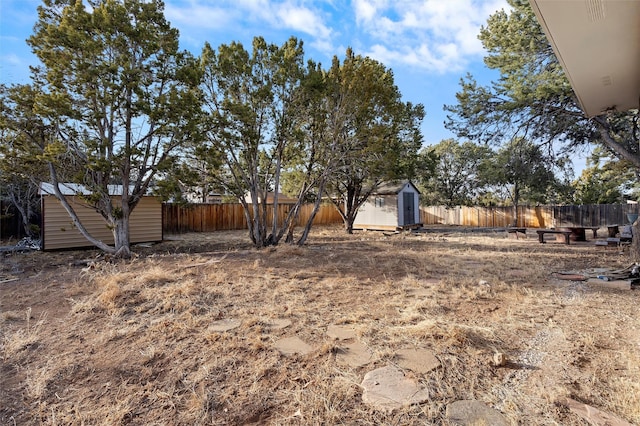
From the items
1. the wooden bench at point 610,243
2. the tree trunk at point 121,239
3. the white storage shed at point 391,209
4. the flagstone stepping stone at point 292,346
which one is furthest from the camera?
the white storage shed at point 391,209

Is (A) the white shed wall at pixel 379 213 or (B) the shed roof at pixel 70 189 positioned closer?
(B) the shed roof at pixel 70 189

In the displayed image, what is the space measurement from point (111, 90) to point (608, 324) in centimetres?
899

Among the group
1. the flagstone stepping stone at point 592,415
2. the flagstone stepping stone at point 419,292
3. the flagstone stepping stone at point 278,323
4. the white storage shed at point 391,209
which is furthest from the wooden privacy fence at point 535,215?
the flagstone stepping stone at point 278,323

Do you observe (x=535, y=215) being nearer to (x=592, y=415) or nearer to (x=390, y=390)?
(x=592, y=415)

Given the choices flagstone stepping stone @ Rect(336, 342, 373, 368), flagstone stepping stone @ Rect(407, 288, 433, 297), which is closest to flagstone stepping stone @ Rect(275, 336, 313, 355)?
flagstone stepping stone @ Rect(336, 342, 373, 368)

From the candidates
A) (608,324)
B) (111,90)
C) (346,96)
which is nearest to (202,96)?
(111,90)

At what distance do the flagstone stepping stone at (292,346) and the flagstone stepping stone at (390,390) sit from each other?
601 mm

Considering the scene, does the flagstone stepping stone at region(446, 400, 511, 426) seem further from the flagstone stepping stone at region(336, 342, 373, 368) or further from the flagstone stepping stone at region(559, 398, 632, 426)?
the flagstone stepping stone at region(336, 342, 373, 368)

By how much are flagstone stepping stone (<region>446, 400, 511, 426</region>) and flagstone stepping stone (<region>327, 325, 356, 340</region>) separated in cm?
110

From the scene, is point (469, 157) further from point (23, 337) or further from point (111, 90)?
point (23, 337)

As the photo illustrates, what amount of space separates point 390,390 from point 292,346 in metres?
0.94

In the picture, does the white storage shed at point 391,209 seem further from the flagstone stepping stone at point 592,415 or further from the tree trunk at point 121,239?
the flagstone stepping stone at point 592,415

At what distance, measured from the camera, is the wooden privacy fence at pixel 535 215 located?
53.1 ft

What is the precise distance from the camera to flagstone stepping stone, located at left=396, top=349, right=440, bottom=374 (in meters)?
2.29
